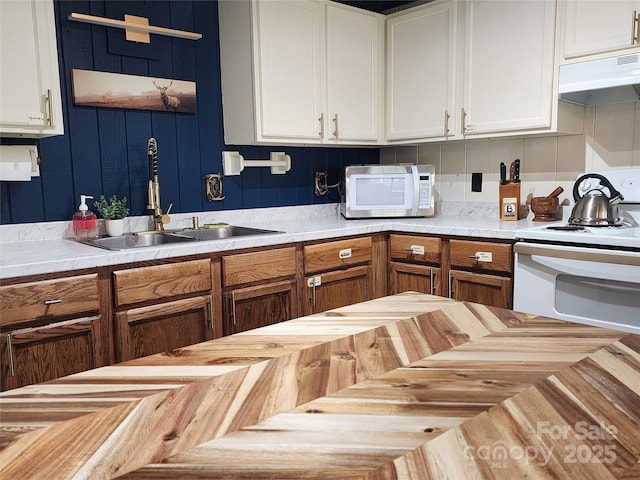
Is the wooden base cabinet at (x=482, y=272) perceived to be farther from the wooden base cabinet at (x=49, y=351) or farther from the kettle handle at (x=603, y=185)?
the wooden base cabinet at (x=49, y=351)

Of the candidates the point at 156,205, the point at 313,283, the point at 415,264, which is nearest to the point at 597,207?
the point at 415,264

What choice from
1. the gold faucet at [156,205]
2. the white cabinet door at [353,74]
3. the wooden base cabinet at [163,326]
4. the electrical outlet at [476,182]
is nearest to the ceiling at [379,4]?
the white cabinet door at [353,74]

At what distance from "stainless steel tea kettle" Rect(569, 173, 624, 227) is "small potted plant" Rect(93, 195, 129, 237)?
7.24 ft

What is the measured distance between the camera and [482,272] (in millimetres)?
2709

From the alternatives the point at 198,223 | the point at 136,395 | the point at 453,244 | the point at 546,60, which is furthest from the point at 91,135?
the point at 546,60

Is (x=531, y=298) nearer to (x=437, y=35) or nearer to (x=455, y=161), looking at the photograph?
(x=455, y=161)

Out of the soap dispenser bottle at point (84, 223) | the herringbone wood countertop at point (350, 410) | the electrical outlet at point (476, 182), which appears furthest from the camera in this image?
the electrical outlet at point (476, 182)

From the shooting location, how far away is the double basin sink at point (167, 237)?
2.52m

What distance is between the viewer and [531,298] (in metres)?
2.50

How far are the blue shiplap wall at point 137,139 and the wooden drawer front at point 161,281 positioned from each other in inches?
27.0

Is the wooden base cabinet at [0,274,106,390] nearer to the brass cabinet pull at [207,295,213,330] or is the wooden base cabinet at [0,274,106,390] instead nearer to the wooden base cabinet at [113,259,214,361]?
the wooden base cabinet at [113,259,214,361]

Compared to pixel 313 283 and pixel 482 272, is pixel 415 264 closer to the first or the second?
pixel 482 272

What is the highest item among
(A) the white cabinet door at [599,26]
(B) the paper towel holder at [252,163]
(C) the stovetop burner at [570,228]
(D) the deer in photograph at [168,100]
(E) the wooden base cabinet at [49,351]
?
(A) the white cabinet door at [599,26]

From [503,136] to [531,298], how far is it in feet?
3.10
